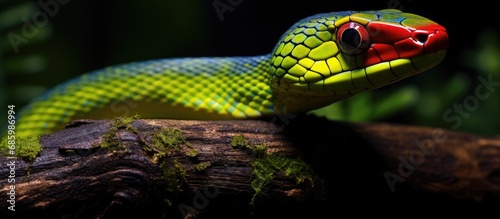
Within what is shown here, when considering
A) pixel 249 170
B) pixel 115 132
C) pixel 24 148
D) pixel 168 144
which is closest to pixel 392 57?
pixel 249 170

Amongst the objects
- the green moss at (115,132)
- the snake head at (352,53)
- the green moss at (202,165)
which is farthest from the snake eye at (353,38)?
the green moss at (115,132)

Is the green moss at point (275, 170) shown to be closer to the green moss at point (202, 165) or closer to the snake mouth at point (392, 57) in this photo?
the green moss at point (202, 165)

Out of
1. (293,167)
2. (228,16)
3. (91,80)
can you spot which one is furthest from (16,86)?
(293,167)

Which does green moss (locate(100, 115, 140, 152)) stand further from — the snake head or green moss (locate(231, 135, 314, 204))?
the snake head

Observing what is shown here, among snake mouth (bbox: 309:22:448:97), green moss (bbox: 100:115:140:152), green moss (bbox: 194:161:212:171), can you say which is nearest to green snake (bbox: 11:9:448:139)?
snake mouth (bbox: 309:22:448:97)

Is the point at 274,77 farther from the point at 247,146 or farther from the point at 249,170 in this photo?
the point at 249,170

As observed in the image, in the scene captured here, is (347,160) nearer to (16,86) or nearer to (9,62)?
(9,62)
